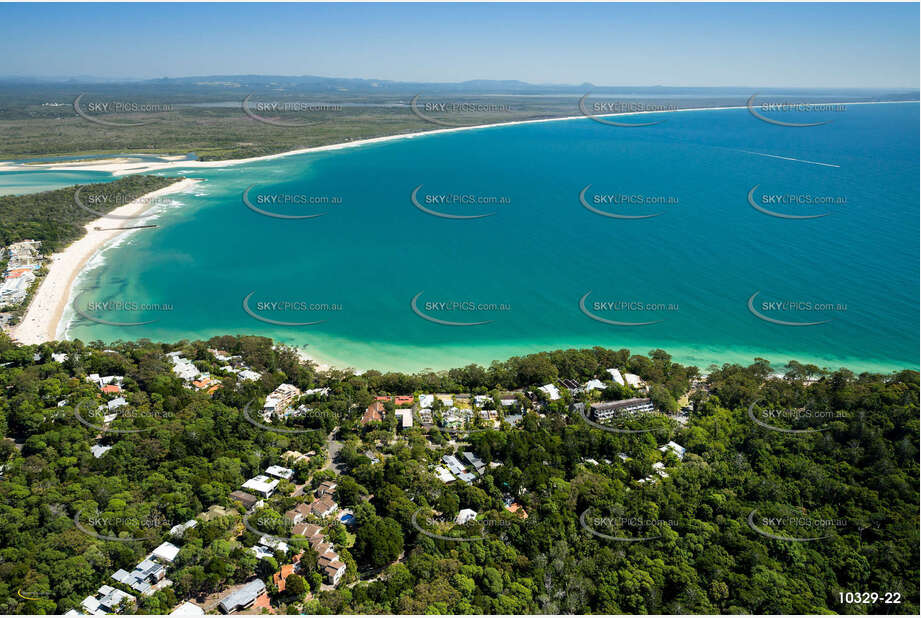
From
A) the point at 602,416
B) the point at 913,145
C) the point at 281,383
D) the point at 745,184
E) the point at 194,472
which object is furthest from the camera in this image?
the point at 913,145

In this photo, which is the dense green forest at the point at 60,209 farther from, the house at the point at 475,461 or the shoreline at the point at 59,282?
the house at the point at 475,461

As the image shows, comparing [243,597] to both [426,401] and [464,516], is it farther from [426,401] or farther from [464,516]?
[426,401]

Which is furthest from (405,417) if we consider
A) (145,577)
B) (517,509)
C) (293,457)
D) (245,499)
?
(145,577)

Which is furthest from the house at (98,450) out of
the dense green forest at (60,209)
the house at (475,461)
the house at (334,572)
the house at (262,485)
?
the dense green forest at (60,209)

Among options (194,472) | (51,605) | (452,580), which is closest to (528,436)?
(452,580)

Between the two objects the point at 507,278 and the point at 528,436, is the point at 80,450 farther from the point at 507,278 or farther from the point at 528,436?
the point at 507,278

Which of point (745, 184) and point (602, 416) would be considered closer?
point (602, 416)
